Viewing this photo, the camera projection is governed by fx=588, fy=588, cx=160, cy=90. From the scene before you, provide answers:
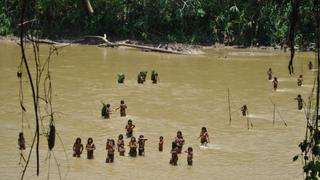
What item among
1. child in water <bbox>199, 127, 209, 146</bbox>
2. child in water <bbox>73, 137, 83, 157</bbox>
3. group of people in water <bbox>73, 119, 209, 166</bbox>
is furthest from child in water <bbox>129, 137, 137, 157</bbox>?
child in water <bbox>199, 127, 209, 146</bbox>

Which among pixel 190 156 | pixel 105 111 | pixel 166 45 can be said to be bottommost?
pixel 190 156

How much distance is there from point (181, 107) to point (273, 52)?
53.1ft

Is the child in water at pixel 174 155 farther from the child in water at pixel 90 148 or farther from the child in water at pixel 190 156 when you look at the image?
the child in water at pixel 90 148

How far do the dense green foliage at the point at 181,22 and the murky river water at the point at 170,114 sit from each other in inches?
192

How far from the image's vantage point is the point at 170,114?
18.4m

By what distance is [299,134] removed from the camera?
16.0m

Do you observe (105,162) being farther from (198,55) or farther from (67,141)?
(198,55)

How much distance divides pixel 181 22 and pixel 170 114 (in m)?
19.6

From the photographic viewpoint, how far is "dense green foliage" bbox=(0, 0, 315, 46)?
35.9 metres

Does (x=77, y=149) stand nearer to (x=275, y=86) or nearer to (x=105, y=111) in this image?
(x=105, y=111)

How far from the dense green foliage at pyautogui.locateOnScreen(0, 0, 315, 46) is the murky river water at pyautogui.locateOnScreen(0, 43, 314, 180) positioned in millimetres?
4870

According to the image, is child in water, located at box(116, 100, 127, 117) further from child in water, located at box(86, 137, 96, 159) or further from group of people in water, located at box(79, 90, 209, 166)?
child in water, located at box(86, 137, 96, 159)

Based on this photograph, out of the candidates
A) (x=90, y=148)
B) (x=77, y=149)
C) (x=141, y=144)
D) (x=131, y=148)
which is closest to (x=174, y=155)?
(x=141, y=144)

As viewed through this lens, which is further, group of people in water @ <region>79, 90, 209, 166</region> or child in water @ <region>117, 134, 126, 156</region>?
child in water @ <region>117, 134, 126, 156</region>
